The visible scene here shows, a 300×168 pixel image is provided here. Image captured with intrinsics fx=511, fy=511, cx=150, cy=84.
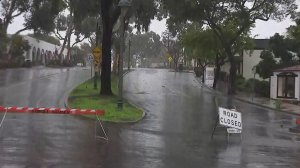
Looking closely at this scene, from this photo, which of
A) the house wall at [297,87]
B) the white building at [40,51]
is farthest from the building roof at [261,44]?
the white building at [40,51]

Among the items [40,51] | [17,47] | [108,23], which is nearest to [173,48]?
[40,51]

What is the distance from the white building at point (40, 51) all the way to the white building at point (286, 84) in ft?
161

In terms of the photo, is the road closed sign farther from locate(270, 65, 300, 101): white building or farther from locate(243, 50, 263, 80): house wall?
locate(243, 50, 263, 80): house wall

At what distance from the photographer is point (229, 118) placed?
1786cm

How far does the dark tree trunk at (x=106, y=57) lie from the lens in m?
30.5

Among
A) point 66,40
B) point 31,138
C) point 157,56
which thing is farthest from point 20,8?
point 157,56

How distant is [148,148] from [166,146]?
2.64 feet

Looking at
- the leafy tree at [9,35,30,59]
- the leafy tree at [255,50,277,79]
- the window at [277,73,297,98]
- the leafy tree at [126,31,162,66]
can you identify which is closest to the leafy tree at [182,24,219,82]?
the leafy tree at [255,50,277,79]

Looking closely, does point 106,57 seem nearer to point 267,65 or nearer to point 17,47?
point 267,65

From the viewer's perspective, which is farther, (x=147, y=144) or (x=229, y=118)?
(x=229, y=118)

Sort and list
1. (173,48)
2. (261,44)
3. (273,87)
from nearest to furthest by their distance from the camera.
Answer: (273,87) → (261,44) → (173,48)

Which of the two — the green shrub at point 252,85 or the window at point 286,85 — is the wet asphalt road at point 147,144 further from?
the green shrub at point 252,85

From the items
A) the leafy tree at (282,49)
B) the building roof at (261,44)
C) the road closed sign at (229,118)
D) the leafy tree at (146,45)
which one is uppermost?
the leafy tree at (146,45)

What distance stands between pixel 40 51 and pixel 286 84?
6074 centimetres
